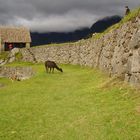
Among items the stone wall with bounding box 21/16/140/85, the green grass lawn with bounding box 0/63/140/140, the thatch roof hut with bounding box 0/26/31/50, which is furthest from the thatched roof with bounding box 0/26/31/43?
the green grass lawn with bounding box 0/63/140/140

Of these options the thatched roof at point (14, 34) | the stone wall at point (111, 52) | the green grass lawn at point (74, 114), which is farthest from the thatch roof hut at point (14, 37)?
the green grass lawn at point (74, 114)

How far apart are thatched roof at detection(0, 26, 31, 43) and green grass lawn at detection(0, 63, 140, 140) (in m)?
61.0

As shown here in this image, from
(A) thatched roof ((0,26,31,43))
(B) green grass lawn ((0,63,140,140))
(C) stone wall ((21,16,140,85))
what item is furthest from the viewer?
(A) thatched roof ((0,26,31,43))

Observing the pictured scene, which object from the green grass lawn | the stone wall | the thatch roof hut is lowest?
the green grass lawn

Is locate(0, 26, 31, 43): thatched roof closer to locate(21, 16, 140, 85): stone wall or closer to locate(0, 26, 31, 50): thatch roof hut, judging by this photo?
locate(0, 26, 31, 50): thatch roof hut

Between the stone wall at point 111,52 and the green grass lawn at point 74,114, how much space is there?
1213mm

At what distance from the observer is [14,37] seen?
84.8 m

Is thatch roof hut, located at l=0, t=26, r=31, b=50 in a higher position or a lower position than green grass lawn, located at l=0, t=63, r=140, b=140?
higher

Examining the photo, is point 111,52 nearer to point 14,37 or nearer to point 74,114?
point 74,114

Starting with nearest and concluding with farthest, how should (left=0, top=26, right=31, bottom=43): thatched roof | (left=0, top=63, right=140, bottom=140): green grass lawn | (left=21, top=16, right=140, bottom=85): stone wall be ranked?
1. (left=0, top=63, right=140, bottom=140): green grass lawn
2. (left=21, top=16, right=140, bottom=85): stone wall
3. (left=0, top=26, right=31, bottom=43): thatched roof

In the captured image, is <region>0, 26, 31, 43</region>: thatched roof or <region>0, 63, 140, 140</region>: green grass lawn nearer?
<region>0, 63, 140, 140</region>: green grass lawn

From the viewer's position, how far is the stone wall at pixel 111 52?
21.0m

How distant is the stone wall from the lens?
69.1 ft

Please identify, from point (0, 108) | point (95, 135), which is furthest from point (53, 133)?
point (0, 108)
